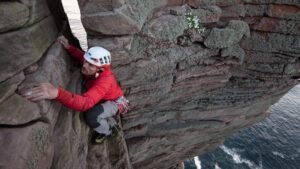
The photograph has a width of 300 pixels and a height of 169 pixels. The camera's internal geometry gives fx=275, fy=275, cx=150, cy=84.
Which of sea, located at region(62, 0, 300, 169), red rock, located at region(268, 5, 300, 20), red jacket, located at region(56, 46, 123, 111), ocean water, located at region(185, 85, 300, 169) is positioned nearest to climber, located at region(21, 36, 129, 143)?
red jacket, located at region(56, 46, 123, 111)

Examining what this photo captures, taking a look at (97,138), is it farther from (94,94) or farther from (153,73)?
(153,73)

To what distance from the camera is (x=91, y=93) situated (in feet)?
19.1

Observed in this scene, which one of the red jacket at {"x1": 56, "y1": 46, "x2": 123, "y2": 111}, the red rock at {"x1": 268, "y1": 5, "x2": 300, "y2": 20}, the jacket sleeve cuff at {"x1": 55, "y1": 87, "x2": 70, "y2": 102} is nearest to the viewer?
the jacket sleeve cuff at {"x1": 55, "y1": 87, "x2": 70, "y2": 102}

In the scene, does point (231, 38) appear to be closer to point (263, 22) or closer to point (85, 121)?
point (263, 22)

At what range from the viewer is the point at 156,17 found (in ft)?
29.0

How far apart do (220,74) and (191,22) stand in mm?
3410

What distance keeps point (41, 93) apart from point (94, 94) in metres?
1.21

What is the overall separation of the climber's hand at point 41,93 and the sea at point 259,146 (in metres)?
18.6

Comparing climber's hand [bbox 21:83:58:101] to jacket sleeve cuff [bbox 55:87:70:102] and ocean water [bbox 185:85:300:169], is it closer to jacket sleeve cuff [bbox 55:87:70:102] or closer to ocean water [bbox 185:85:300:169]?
jacket sleeve cuff [bbox 55:87:70:102]

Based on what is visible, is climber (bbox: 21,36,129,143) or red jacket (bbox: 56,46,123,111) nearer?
climber (bbox: 21,36,129,143)

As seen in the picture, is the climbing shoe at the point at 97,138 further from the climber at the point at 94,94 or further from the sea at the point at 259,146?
the sea at the point at 259,146

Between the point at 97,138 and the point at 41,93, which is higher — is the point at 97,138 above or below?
below

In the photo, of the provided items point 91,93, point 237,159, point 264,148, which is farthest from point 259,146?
point 91,93

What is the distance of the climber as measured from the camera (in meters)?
5.09
